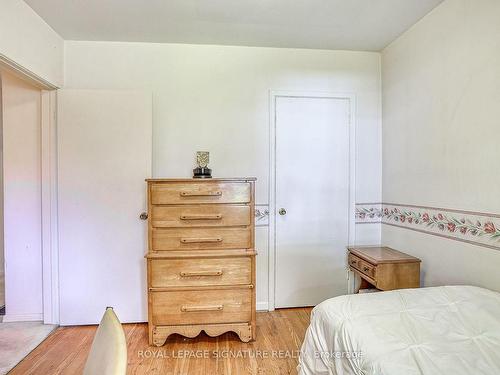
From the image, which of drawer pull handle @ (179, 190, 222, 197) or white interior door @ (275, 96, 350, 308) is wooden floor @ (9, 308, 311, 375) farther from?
drawer pull handle @ (179, 190, 222, 197)

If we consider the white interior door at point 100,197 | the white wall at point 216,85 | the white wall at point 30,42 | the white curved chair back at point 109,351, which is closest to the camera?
the white curved chair back at point 109,351

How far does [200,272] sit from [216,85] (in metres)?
1.63

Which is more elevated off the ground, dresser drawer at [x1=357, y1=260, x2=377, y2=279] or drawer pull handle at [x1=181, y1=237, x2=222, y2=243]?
drawer pull handle at [x1=181, y1=237, x2=222, y2=243]

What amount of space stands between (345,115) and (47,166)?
2.69 m

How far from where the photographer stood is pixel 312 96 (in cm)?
261

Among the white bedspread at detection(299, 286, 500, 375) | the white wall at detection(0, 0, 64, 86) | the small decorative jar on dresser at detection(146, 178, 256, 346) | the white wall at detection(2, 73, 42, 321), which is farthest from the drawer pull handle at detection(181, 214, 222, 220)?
the white wall at detection(0, 0, 64, 86)

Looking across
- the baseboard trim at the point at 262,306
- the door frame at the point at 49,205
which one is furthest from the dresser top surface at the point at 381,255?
the door frame at the point at 49,205

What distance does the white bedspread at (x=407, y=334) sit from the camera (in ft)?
3.06

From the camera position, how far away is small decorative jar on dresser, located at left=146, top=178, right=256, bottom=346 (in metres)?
1.99

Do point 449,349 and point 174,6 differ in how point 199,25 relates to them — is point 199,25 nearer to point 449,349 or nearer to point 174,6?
point 174,6

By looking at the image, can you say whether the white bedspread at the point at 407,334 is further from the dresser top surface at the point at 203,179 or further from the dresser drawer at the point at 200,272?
the dresser top surface at the point at 203,179

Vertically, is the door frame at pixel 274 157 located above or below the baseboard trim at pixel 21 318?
above

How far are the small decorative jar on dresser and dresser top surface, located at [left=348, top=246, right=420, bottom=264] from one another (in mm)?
946

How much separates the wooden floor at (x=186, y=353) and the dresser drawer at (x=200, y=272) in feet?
1.55
